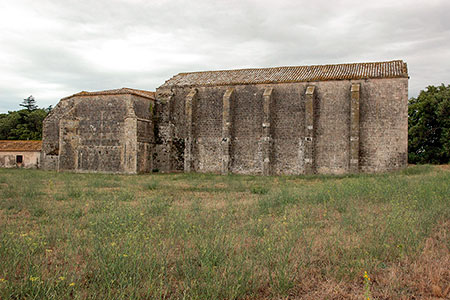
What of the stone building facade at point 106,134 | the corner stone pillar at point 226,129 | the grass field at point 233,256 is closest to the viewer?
the grass field at point 233,256

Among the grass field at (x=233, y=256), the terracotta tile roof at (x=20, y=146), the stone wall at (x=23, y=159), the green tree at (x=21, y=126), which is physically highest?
the green tree at (x=21, y=126)

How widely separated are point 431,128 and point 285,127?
16.4 meters

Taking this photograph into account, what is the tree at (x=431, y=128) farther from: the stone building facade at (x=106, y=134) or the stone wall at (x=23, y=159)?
the stone wall at (x=23, y=159)

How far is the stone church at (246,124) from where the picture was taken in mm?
23234

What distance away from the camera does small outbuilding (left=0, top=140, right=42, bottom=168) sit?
30375mm

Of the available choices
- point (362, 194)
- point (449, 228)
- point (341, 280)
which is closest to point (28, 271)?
point (341, 280)

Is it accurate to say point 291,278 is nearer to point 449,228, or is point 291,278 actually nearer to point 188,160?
point 449,228

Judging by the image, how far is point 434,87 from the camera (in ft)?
110

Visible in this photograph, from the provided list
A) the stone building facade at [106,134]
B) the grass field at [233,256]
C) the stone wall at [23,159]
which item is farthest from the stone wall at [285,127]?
the grass field at [233,256]

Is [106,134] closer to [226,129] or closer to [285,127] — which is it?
[226,129]

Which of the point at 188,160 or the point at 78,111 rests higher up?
the point at 78,111

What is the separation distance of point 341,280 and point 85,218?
6099 mm

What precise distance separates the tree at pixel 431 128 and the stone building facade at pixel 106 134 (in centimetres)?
2482

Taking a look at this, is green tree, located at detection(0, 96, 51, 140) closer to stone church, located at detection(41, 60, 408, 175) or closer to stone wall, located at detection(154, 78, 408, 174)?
stone church, located at detection(41, 60, 408, 175)
